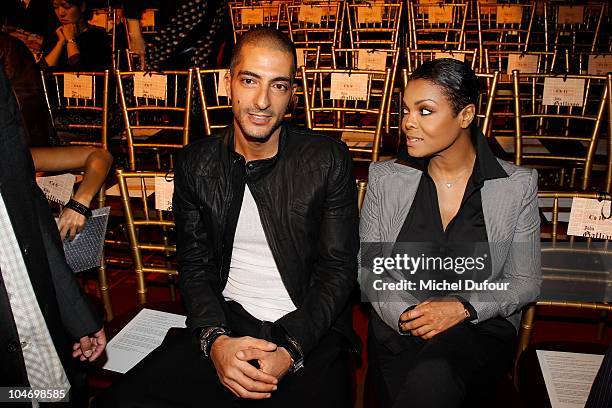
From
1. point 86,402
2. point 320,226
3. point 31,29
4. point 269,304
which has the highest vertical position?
point 31,29

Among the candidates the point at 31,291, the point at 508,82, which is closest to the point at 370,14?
the point at 508,82

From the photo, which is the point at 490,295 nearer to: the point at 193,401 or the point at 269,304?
the point at 269,304

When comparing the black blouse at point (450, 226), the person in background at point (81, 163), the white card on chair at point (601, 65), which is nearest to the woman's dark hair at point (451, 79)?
the black blouse at point (450, 226)

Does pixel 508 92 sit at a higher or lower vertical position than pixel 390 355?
higher

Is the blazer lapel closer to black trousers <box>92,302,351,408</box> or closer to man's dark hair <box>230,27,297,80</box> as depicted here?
black trousers <box>92,302,351,408</box>

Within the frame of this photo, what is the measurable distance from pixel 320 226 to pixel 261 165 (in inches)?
9.7

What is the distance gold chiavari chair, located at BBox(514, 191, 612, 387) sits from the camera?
1.62 m

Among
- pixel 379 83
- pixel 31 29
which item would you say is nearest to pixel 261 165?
pixel 379 83

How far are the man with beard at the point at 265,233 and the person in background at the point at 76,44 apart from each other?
2.32 metres

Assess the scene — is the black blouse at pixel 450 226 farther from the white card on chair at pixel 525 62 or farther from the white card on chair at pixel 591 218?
the white card on chair at pixel 525 62

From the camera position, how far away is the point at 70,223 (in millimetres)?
1511

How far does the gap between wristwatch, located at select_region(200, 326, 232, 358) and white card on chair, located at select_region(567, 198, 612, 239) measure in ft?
3.35

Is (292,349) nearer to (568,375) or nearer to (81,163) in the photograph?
(568,375)

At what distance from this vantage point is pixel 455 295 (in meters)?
1.54
